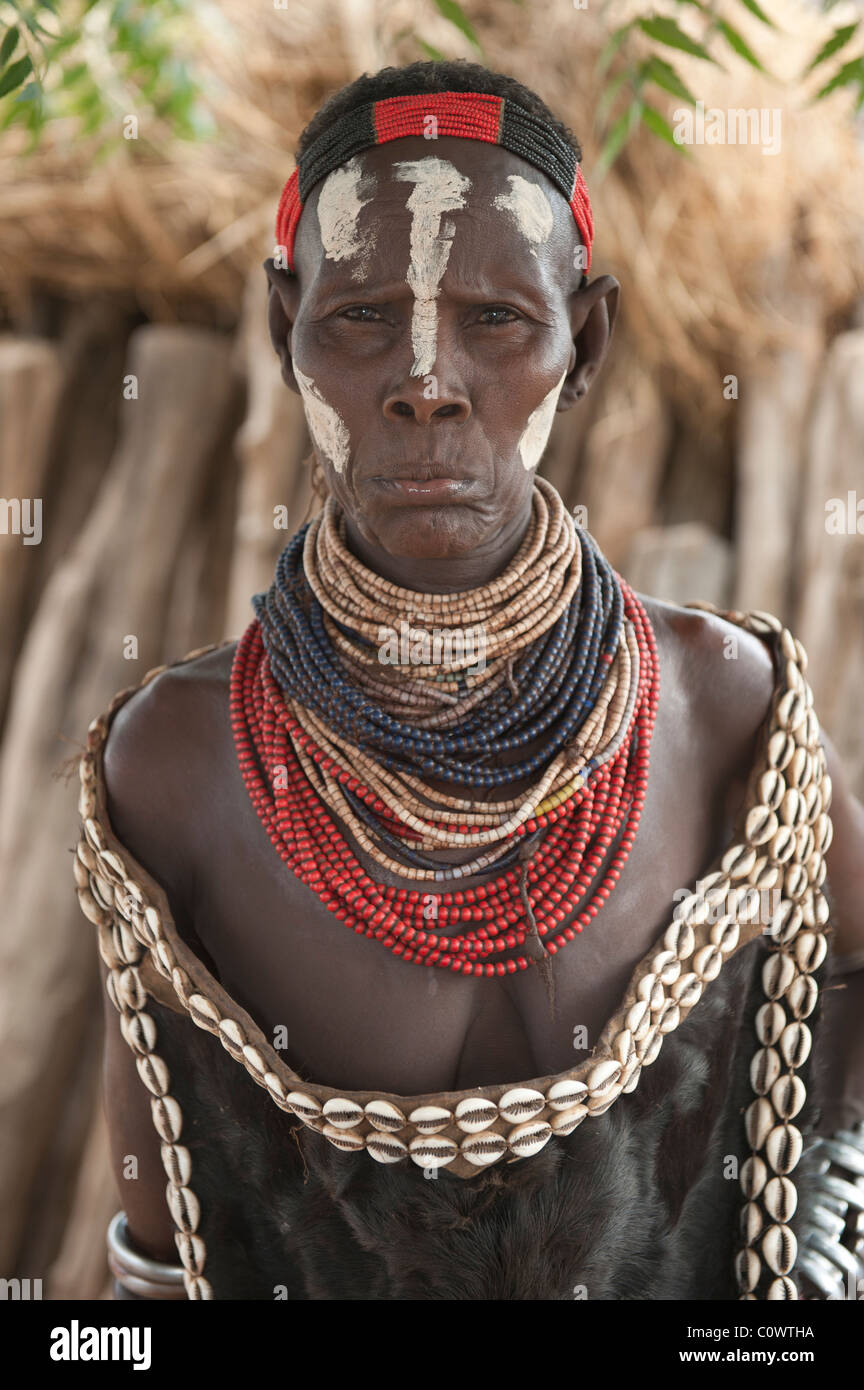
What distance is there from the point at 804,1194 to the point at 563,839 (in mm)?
530

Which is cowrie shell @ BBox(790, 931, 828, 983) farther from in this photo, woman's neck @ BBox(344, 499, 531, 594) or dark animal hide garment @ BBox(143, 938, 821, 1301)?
woman's neck @ BBox(344, 499, 531, 594)

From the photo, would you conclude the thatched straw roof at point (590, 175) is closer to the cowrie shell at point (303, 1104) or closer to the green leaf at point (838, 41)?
the green leaf at point (838, 41)

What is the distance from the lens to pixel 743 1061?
1.40 meters

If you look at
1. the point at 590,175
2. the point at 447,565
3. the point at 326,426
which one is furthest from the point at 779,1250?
the point at 590,175

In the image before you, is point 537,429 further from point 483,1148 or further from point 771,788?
point 483,1148

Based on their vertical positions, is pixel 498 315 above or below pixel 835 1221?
above

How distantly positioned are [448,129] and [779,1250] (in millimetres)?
1190

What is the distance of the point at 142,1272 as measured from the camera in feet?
4.83

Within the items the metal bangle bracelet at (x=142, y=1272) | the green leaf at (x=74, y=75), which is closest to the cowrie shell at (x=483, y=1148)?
the metal bangle bracelet at (x=142, y=1272)

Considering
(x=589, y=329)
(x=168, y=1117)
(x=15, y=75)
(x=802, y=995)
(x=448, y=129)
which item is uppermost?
(x=15, y=75)

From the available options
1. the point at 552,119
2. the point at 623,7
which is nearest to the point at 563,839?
the point at 552,119

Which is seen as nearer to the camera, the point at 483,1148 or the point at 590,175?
the point at 483,1148

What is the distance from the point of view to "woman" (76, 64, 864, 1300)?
3.75 feet

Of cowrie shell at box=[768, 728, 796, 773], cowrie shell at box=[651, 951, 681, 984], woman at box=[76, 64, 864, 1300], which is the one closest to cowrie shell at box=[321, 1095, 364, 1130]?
woman at box=[76, 64, 864, 1300]
